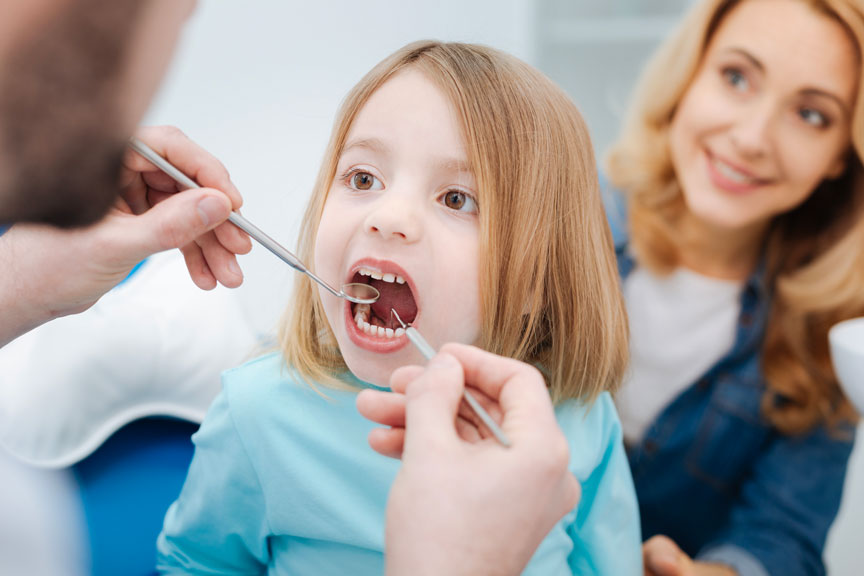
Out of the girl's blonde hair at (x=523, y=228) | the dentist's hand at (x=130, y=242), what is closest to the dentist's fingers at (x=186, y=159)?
the dentist's hand at (x=130, y=242)

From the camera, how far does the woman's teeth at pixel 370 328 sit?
74cm

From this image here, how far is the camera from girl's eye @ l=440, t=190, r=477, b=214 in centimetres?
75

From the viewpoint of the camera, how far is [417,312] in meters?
0.76

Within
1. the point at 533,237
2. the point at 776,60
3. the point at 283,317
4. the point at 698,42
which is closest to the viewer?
the point at 533,237

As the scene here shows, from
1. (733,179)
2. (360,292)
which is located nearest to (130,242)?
(360,292)

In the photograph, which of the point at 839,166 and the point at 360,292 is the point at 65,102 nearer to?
the point at 360,292

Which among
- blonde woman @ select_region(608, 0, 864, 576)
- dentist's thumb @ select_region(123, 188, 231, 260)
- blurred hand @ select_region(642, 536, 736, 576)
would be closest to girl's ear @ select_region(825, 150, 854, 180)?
blonde woman @ select_region(608, 0, 864, 576)

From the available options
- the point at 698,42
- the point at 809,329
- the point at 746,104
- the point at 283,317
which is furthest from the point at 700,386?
the point at 283,317

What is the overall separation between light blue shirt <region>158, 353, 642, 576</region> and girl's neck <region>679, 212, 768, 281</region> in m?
0.56

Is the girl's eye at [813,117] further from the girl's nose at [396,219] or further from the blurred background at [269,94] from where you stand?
the girl's nose at [396,219]

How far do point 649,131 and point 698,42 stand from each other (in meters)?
0.19

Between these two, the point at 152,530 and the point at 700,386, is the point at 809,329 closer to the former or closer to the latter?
the point at 700,386

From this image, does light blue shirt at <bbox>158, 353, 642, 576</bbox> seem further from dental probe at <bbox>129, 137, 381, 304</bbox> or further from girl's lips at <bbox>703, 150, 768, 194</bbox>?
girl's lips at <bbox>703, 150, 768, 194</bbox>

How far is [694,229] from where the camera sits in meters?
1.30
